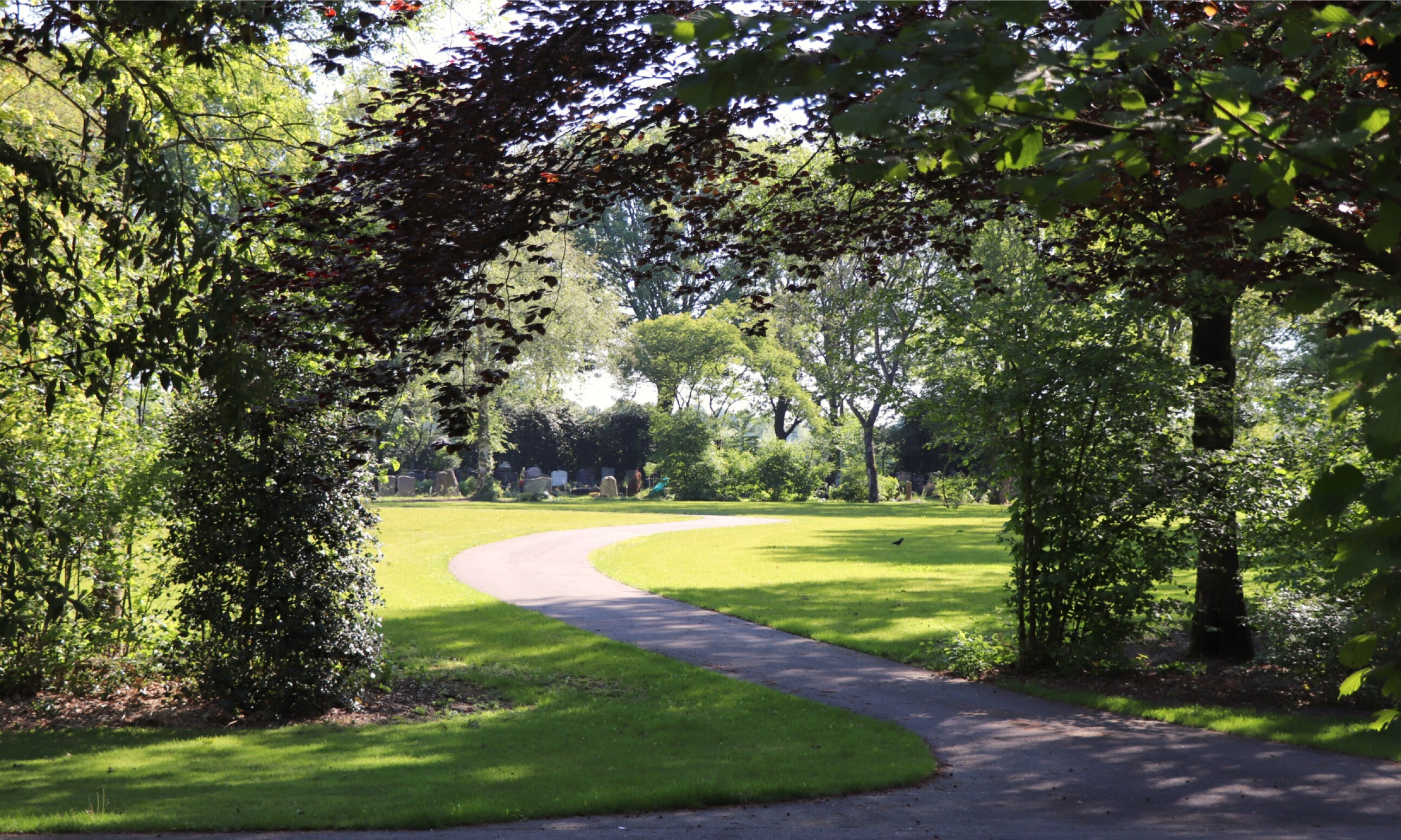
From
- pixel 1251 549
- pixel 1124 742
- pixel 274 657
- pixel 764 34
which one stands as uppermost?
pixel 764 34

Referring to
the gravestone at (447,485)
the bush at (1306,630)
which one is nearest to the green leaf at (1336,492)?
the bush at (1306,630)

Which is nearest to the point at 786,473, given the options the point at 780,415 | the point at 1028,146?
the point at 780,415

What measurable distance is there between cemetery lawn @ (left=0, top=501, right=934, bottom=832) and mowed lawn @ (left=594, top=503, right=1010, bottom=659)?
321cm

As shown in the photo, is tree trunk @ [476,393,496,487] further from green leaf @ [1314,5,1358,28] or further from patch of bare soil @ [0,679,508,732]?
green leaf @ [1314,5,1358,28]

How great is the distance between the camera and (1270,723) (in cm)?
840

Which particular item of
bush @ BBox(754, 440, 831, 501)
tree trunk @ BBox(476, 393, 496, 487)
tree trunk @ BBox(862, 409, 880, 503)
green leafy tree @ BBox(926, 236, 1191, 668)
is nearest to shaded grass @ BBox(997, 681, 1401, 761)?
green leafy tree @ BBox(926, 236, 1191, 668)

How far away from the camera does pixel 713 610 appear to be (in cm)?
1461

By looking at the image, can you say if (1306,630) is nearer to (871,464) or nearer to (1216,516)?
(1216,516)

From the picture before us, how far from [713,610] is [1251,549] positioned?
7.27 m

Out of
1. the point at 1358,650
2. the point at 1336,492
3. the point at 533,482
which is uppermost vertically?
the point at 1336,492

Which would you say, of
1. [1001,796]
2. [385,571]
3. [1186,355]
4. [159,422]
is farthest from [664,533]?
[1001,796]

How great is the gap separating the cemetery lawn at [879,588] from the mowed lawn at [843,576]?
4 cm

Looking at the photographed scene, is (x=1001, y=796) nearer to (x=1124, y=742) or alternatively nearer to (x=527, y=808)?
(x=1124, y=742)

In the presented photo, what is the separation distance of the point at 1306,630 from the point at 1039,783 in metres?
3.83
